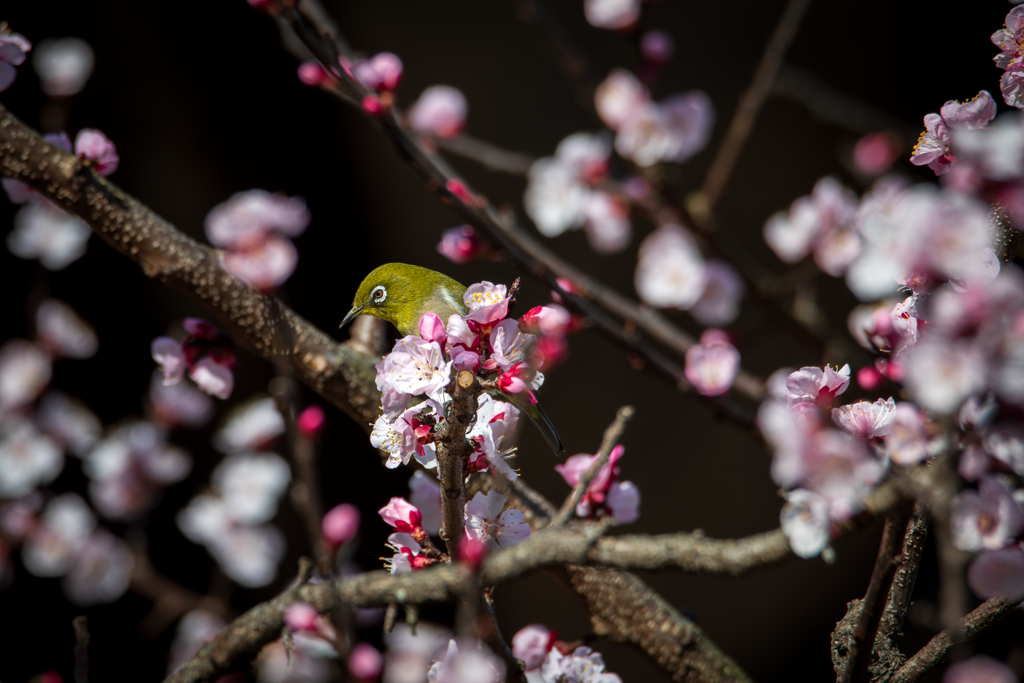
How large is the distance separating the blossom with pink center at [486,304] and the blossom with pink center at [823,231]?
1251 mm

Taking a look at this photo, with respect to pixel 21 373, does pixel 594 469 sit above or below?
above

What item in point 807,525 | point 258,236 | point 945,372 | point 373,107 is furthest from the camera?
point 258,236

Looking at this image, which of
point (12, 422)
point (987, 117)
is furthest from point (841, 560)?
point (12, 422)

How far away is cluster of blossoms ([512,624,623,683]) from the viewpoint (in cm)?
108

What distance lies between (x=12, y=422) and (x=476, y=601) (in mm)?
2484

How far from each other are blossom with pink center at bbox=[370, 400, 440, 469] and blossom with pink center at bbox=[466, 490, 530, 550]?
0.33 ft

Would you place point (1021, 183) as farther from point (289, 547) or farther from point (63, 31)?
point (63, 31)

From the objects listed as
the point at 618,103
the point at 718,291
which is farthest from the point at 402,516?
the point at 618,103

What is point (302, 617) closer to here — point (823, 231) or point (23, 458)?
point (823, 231)

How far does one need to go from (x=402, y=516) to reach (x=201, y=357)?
1.89ft

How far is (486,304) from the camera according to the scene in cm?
81

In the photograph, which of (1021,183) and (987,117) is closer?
(1021,183)

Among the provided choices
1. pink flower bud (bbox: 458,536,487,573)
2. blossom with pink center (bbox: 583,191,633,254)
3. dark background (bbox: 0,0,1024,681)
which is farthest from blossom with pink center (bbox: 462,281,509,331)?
dark background (bbox: 0,0,1024,681)

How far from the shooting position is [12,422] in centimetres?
241
